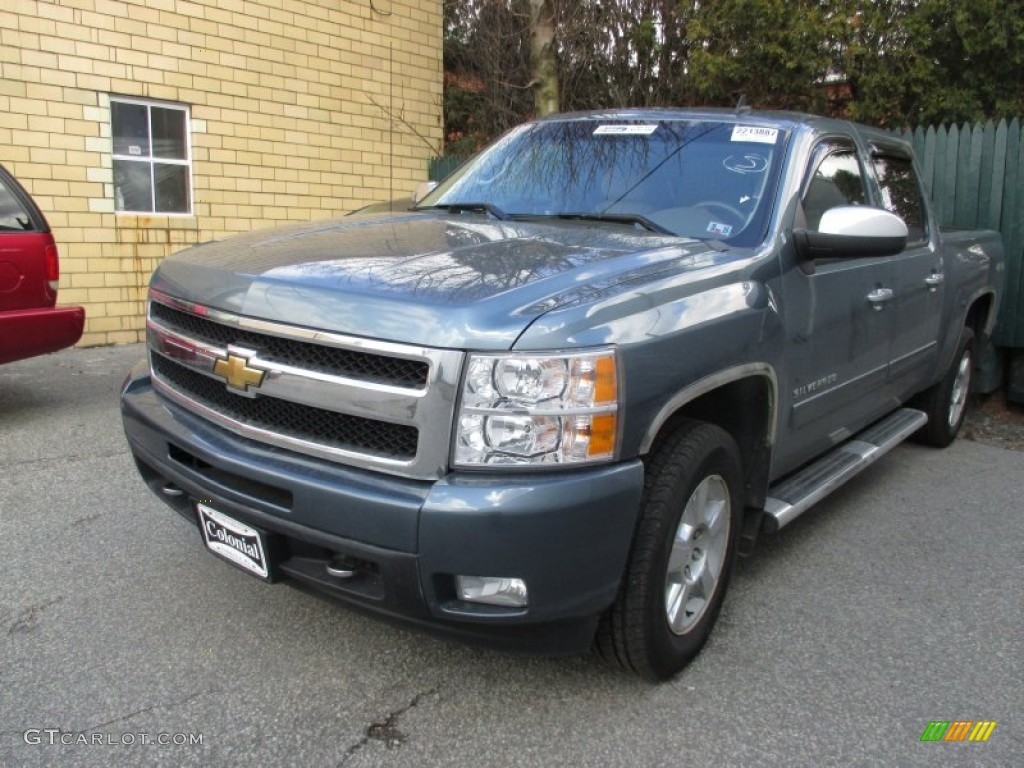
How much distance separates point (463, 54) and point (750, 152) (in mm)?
11283

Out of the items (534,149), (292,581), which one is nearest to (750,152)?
(534,149)

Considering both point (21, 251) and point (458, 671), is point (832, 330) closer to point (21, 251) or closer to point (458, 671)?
point (458, 671)

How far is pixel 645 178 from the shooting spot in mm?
3551

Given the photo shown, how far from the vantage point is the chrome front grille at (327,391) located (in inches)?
86.7

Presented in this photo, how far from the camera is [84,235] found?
28.1 feet

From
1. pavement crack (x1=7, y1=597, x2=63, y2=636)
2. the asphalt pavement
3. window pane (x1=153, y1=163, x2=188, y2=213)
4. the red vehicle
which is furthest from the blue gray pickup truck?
window pane (x1=153, y1=163, x2=188, y2=213)

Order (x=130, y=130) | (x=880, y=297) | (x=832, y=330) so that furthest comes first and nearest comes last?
(x=130, y=130) → (x=880, y=297) → (x=832, y=330)

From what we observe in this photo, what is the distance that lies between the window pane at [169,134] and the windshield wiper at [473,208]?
6.20 meters

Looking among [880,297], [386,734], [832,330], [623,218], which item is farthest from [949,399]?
[386,734]

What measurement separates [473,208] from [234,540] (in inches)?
72.3

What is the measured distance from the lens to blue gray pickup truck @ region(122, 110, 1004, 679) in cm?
219

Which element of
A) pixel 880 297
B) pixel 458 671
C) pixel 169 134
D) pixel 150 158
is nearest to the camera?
pixel 458 671

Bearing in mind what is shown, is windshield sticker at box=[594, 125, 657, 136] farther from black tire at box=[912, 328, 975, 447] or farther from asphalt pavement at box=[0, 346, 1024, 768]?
black tire at box=[912, 328, 975, 447]

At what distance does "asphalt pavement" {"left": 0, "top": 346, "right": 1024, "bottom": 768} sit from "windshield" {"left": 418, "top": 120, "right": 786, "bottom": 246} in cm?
153
